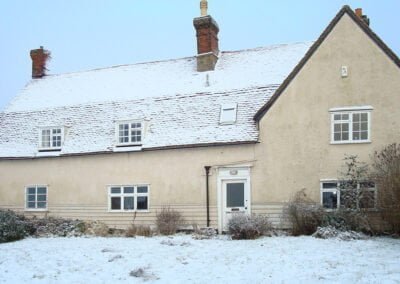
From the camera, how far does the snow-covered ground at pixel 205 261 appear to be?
11.9m

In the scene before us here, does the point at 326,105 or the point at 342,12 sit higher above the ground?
the point at 342,12

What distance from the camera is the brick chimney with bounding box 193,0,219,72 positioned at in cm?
2608

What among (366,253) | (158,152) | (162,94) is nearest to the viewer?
(366,253)

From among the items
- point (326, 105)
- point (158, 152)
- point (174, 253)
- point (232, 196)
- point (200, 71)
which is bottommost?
point (174, 253)

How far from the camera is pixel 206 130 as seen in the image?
22.6m

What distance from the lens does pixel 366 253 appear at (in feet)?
47.9

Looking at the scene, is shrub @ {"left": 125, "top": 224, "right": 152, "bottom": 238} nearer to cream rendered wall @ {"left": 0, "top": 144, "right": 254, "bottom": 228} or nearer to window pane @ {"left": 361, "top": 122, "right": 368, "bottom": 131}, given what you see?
cream rendered wall @ {"left": 0, "top": 144, "right": 254, "bottom": 228}

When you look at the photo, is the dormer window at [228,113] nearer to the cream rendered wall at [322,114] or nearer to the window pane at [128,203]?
the cream rendered wall at [322,114]

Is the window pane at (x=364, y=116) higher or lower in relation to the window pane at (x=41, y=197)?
higher

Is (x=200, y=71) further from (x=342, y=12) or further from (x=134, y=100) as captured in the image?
(x=342, y=12)

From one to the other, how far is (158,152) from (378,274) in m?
13.1

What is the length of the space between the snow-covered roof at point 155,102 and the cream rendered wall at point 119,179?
576 mm

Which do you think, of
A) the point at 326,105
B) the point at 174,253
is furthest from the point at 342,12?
the point at 174,253

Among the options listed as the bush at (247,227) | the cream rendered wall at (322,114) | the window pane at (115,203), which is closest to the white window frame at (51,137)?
the window pane at (115,203)
